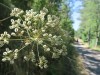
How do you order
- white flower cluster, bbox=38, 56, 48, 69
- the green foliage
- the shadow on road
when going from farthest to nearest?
the green foliage < the shadow on road < white flower cluster, bbox=38, 56, 48, 69

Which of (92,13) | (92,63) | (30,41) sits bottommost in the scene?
(92,63)

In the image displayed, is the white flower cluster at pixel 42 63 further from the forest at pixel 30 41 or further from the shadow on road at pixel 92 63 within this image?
the shadow on road at pixel 92 63

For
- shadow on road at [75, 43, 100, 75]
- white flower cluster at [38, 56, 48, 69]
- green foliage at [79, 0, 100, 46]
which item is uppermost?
green foliage at [79, 0, 100, 46]

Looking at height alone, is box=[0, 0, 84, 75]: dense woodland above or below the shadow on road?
above

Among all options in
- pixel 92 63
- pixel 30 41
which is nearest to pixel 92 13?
pixel 92 63

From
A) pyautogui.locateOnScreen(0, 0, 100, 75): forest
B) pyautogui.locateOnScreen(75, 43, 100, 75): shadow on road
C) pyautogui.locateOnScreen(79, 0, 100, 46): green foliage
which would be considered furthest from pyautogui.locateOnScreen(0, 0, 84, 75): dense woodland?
pyautogui.locateOnScreen(79, 0, 100, 46): green foliage

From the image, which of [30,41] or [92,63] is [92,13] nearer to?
[92,63]

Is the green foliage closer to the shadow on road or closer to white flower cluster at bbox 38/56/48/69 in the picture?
the shadow on road

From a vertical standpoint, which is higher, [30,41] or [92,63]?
[30,41]

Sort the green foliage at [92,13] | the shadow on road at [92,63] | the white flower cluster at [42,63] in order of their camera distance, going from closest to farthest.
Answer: the white flower cluster at [42,63], the shadow on road at [92,63], the green foliage at [92,13]

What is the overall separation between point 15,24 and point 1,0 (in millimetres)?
3184

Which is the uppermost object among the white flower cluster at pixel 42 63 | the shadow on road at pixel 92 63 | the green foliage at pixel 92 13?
the green foliage at pixel 92 13

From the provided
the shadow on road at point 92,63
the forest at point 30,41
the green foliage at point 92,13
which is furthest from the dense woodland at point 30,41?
the green foliage at point 92,13

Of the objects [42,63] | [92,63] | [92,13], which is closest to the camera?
[42,63]
